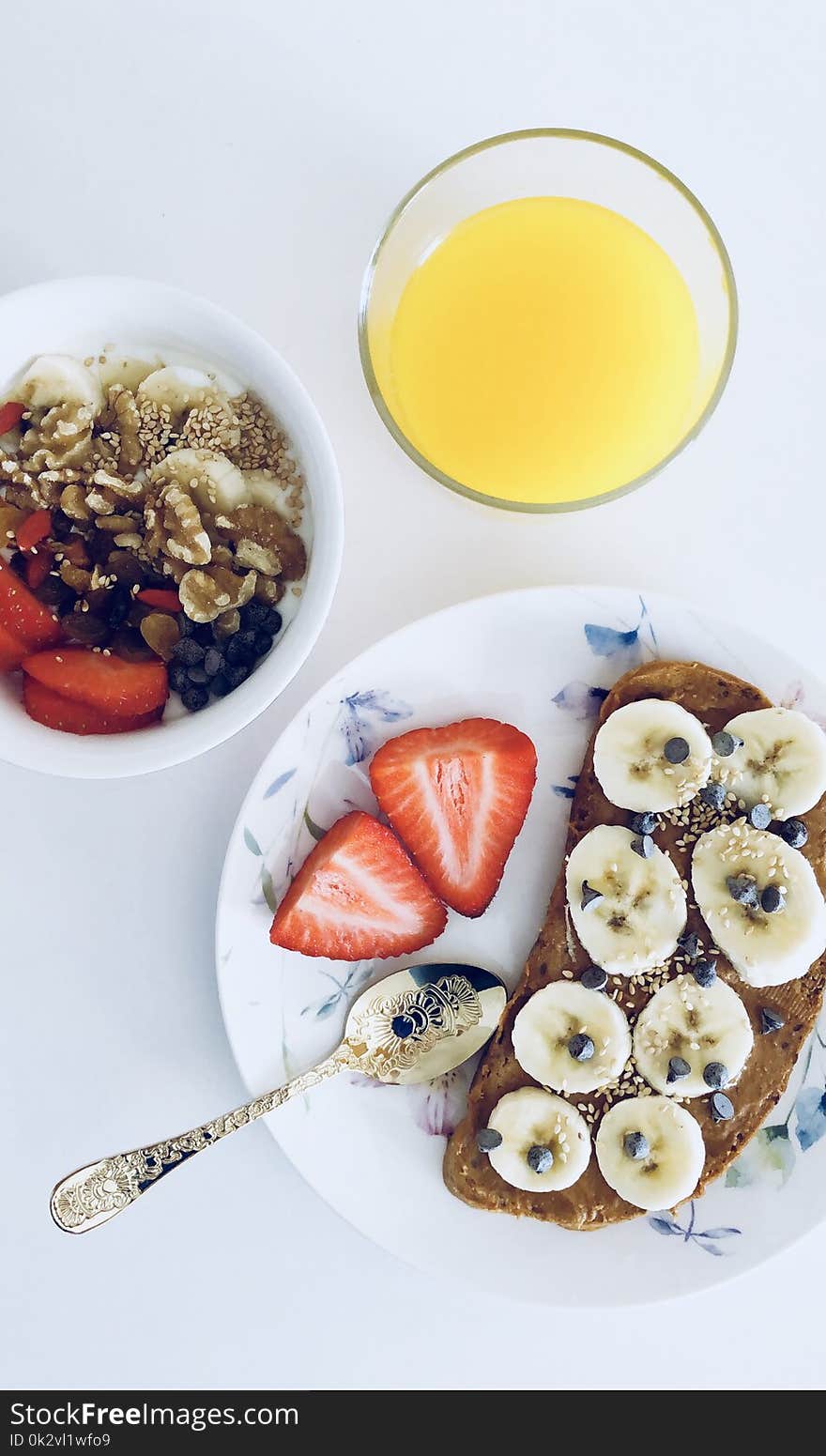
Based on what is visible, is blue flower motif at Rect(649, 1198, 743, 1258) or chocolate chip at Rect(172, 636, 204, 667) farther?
blue flower motif at Rect(649, 1198, 743, 1258)

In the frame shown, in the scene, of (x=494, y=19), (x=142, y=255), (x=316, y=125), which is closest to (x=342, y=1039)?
(x=142, y=255)

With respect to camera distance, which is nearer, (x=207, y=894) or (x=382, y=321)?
(x=382, y=321)

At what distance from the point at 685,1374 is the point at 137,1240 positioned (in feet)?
2.61

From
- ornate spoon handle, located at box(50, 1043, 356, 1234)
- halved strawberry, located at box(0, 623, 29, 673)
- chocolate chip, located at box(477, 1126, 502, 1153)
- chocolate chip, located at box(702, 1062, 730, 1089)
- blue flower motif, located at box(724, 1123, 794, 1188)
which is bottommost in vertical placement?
ornate spoon handle, located at box(50, 1043, 356, 1234)

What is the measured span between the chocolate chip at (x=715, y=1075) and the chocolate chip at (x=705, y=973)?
0.09 metres

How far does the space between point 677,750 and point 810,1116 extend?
0.52m

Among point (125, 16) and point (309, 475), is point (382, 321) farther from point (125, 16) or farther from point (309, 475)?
point (125, 16)

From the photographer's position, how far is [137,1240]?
1466 mm

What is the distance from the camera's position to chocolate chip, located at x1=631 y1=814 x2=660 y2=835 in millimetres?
1329

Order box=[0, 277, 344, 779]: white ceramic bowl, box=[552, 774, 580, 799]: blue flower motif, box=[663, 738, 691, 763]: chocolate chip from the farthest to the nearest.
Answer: box=[552, 774, 580, 799]: blue flower motif → box=[663, 738, 691, 763]: chocolate chip → box=[0, 277, 344, 779]: white ceramic bowl

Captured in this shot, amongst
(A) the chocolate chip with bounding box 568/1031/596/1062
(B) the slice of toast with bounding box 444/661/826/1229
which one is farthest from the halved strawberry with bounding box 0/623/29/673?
(A) the chocolate chip with bounding box 568/1031/596/1062

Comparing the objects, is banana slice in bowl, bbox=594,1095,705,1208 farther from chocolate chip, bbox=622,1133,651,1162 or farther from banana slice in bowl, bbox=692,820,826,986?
banana slice in bowl, bbox=692,820,826,986

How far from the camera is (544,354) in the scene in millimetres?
1243

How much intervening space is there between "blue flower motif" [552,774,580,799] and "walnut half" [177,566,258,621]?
0.48m
